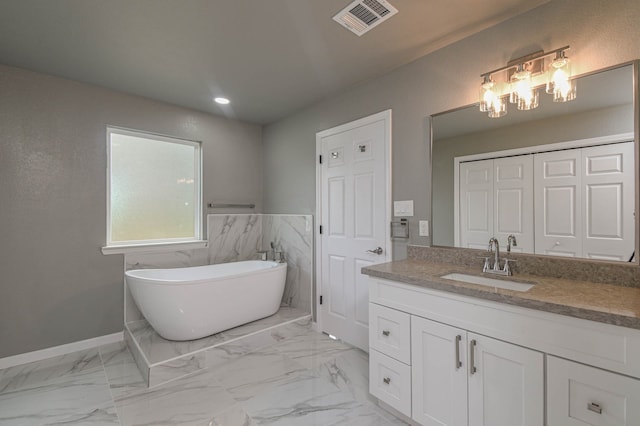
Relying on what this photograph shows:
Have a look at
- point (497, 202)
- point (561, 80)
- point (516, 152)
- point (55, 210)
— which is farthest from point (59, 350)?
point (561, 80)

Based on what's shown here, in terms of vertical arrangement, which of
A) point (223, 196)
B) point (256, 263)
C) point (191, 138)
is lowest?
point (256, 263)

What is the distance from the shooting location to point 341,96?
9.51 ft

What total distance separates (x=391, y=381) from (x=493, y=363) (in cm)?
66

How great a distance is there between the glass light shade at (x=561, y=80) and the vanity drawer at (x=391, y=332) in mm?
1518

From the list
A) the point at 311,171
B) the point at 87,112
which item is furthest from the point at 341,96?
the point at 87,112

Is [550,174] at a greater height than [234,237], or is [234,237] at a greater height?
[550,174]

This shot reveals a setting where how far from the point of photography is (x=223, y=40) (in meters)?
2.02

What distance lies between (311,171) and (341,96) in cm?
85

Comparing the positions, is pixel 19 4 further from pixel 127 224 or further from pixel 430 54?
pixel 430 54

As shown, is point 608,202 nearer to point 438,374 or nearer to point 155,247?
point 438,374

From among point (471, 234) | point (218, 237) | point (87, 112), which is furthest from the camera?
point (218, 237)

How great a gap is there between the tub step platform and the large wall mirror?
180cm

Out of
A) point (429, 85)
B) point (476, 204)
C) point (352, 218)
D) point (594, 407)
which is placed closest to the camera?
point (594, 407)

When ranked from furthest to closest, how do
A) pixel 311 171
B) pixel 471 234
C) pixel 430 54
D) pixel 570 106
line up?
pixel 311 171 → pixel 430 54 → pixel 471 234 → pixel 570 106
